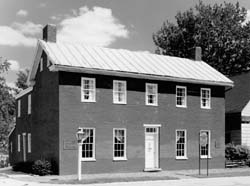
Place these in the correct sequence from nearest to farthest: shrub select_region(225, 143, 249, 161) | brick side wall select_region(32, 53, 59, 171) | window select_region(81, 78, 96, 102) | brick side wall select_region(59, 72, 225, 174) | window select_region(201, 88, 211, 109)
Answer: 1. brick side wall select_region(59, 72, 225, 174)
2. brick side wall select_region(32, 53, 59, 171)
3. window select_region(81, 78, 96, 102)
4. window select_region(201, 88, 211, 109)
5. shrub select_region(225, 143, 249, 161)

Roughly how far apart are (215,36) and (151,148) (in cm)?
2578

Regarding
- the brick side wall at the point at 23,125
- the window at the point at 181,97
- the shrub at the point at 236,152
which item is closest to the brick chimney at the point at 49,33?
the brick side wall at the point at 23,125

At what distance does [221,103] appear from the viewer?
3309cm

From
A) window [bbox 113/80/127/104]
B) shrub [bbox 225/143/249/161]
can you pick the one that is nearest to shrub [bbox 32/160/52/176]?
window [bbox 113/80/127/104]

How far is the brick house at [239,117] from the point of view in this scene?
35.6 metres

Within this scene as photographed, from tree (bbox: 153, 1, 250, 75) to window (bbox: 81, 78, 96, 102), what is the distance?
27.2 m

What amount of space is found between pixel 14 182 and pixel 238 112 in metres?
20.0

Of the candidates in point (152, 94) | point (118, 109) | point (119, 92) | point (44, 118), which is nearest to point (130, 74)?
point (119, 92)

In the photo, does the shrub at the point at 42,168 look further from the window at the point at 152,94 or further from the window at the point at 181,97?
the window at the point at 181,97

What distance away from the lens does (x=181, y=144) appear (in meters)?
31.0

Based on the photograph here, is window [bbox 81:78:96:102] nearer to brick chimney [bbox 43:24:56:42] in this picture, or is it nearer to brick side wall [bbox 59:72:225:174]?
brick side wall [bbox 59:72:225:174]

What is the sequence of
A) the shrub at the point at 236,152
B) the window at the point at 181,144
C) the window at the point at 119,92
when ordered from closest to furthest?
the window at the point at 119,92 < the window at the point at 181,144 < the shrub at the point at 236,152

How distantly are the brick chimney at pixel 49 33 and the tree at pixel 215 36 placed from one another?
25929 millimetres

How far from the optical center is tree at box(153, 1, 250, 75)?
52.4 meters
